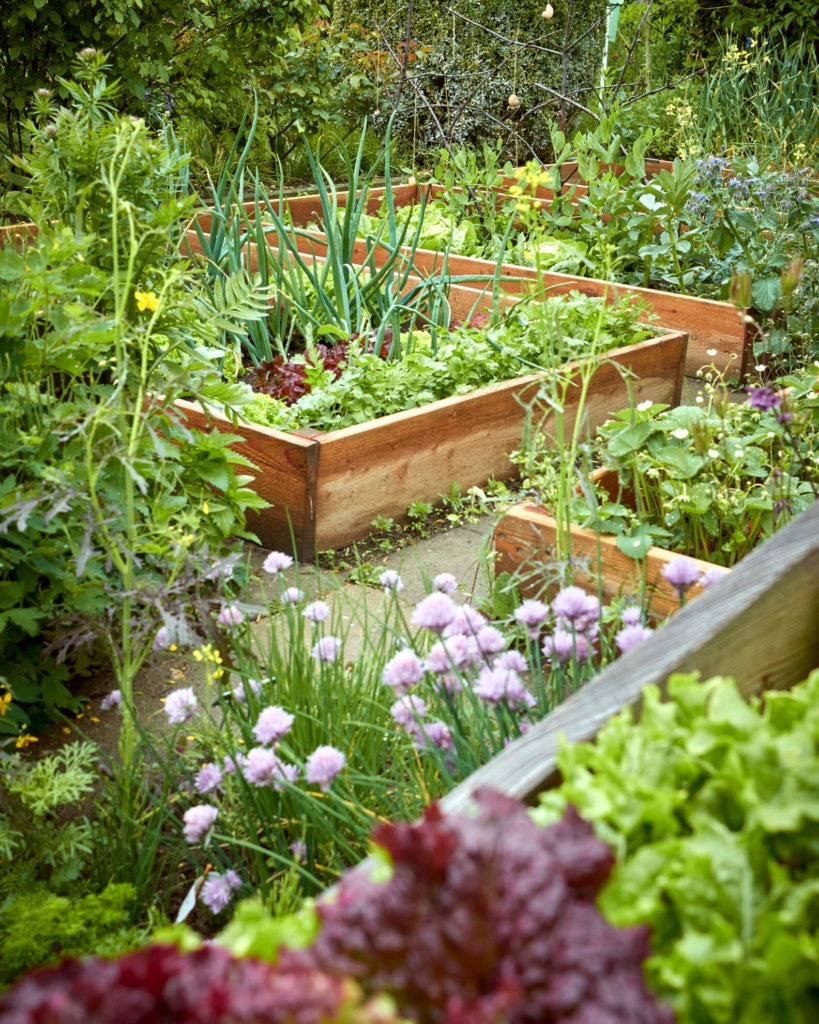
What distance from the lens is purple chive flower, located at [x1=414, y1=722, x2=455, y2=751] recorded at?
1667mm

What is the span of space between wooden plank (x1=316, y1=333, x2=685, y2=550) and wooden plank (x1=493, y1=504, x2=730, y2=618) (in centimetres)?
44

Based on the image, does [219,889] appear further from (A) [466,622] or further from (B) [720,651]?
(B) [720,651]

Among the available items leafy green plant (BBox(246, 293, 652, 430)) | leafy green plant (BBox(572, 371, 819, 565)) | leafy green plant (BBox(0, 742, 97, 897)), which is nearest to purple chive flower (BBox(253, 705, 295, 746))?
leafy green plant (BBox(0, 742, 97, 897))

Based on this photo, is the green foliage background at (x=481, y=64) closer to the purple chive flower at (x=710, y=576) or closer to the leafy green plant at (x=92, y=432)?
the leafy green plant at (x=92, y=432)

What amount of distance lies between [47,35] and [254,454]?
3.58 meters

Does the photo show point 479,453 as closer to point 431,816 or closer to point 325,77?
point 431,816

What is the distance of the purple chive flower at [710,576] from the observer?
2.18 metres

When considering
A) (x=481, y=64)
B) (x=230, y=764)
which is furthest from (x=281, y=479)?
(x=481, y=64)

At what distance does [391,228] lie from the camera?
431 cm

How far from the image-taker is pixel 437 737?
65.8 inches

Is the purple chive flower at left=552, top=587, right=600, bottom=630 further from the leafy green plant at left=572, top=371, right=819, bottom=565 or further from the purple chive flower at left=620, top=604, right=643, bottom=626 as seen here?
the leafy green plant at left=572, top=371, right=819, bottom=565

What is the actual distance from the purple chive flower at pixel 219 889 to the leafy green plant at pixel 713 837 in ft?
2.68

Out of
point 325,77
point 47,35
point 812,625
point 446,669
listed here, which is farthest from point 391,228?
point 325,77

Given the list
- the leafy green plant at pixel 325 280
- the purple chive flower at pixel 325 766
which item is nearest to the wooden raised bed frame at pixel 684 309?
the leafy green plant at pixel 325 280
